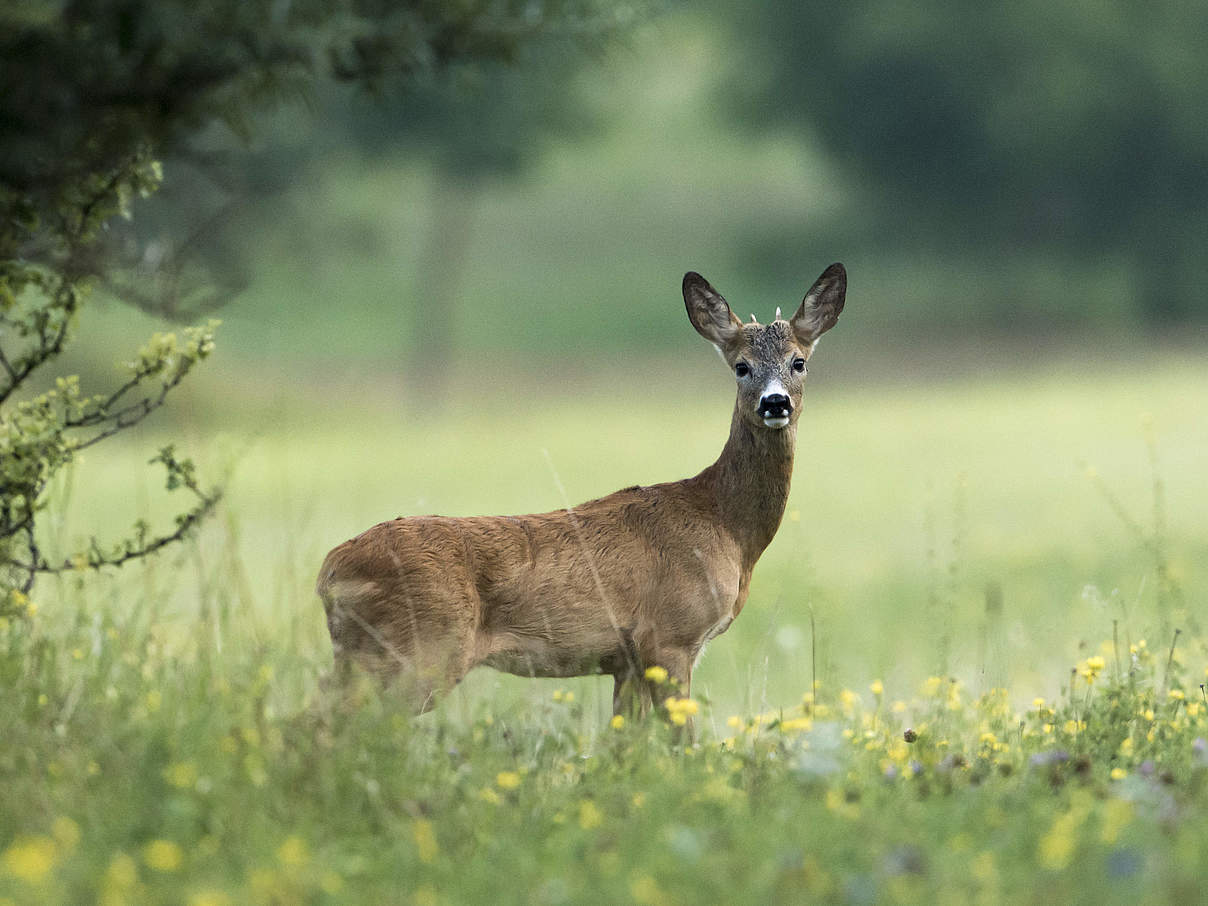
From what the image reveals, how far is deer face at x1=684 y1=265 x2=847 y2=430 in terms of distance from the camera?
5465 millimetres

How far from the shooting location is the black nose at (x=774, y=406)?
5.32m

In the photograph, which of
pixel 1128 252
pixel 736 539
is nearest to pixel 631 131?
pixel 1128 252

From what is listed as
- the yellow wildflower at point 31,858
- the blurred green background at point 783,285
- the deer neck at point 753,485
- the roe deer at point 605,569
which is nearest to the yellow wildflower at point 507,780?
the roe deer at point 605,569

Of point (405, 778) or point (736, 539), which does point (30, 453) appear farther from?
point (736, 539)

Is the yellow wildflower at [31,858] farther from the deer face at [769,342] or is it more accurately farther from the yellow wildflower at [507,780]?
the deer face at [769,342]

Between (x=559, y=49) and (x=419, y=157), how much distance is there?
84.6 ft

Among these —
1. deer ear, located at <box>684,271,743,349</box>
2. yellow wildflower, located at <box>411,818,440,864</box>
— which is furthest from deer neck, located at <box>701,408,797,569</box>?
yellow wildflower, located at <box>411,818,440,864</box>

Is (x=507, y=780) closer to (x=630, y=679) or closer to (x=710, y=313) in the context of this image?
(x=630, y=679)

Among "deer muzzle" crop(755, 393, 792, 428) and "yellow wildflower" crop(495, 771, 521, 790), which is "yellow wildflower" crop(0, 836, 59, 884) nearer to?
"yellow wildflower" crop(495, 771, 521, 790)

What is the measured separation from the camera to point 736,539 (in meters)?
5.72

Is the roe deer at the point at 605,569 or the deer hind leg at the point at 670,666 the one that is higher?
the roe deer at the point at 605,569

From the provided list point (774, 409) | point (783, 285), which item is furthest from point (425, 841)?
point (783, 285)

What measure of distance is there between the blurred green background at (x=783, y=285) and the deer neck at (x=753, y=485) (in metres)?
7.24

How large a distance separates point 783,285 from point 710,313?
3136cm
